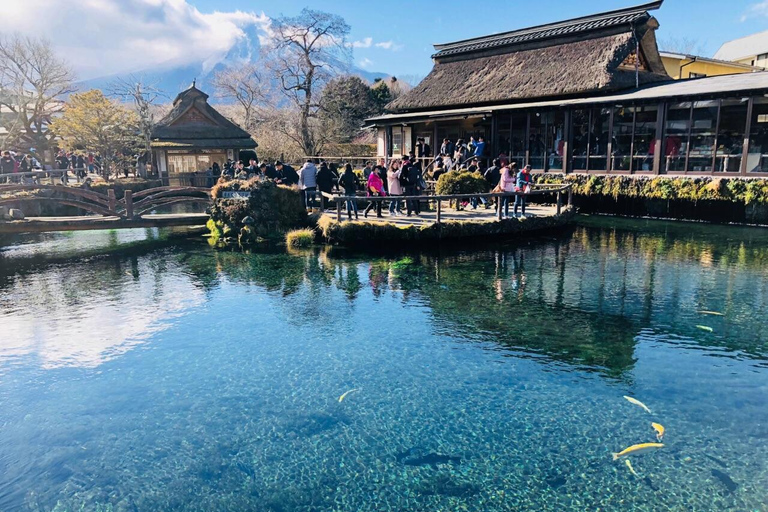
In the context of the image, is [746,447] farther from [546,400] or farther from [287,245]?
[287,245]

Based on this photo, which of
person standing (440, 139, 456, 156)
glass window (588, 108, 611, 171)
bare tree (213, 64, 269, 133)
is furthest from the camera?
bare tree (213, 64, 269, 133)

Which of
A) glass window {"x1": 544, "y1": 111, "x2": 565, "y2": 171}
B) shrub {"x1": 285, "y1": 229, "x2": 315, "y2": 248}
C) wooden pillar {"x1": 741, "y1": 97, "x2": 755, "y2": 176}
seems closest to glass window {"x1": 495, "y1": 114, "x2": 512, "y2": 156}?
glass window {"x1": 544, "y1": 111, "x2": 565, "y2": 171}

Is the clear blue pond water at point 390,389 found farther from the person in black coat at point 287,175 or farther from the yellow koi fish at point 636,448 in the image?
the person in black coat at point 287,175

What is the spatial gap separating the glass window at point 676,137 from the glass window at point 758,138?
2012mm


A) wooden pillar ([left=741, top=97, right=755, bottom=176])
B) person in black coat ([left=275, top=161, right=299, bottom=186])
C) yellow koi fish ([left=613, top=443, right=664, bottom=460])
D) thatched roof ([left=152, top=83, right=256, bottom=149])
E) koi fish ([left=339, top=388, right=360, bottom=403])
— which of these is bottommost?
yellow koi fish ([left=613, top=443, right=664, bottom=460])

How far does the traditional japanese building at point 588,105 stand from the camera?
18.8m

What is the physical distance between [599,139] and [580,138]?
2.76ft

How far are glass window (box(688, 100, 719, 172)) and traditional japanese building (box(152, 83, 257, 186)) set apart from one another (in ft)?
81.8

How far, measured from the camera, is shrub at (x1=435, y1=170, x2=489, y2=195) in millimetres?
18297

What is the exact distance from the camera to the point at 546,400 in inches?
270

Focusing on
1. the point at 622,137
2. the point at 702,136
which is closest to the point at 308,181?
the point at 622,137

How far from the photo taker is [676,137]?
19703mm

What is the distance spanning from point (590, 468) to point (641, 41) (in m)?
23.2

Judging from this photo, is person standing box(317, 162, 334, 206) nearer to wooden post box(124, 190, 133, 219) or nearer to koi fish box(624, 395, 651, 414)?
wooden post box(124, 190, 133, 219)
